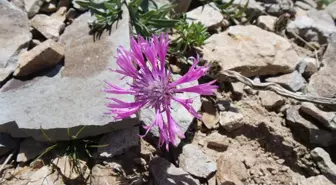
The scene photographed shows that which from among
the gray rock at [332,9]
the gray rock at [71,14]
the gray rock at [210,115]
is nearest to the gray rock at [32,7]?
the gray rock at [71,14]

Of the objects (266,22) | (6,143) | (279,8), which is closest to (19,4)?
(6,143)

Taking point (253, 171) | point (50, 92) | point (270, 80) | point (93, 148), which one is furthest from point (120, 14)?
point (253, 171)

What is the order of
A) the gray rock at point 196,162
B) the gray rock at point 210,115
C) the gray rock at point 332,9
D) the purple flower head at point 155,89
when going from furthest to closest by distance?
the gray rock at point 332,9 < the gray rock at point 210,115 < the gray rock at point 196,162 < the purple flower head at point 155,89

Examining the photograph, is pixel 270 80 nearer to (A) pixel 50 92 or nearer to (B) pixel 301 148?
(B) pixel 301 148

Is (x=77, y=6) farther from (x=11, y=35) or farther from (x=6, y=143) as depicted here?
(x=6, y=143)

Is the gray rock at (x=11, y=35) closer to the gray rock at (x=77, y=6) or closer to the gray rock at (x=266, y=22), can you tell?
the gray rock at (x=77, y=6)
